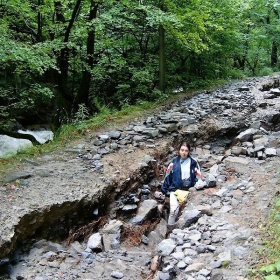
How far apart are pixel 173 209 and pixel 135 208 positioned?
0.86 m

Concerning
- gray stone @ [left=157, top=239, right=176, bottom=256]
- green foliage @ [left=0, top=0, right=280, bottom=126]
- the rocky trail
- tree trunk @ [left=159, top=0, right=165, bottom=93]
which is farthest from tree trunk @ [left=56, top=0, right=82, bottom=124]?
gray stone @ [left=157, top=239, right=176, bottom=256]

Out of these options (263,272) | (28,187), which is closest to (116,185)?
(28,187)

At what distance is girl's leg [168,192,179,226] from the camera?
6.20 meters

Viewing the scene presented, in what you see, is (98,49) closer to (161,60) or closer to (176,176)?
(161,60)

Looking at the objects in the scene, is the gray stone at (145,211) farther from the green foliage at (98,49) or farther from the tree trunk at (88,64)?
the tree trunk at (88,64)

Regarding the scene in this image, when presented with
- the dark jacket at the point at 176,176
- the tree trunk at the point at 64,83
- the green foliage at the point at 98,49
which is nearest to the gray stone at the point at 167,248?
the dark jacket at the point at 176,176

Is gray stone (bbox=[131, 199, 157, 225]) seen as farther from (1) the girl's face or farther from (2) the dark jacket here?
(1) the girl's face

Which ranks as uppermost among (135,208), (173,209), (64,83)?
(64,83)

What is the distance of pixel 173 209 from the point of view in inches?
250

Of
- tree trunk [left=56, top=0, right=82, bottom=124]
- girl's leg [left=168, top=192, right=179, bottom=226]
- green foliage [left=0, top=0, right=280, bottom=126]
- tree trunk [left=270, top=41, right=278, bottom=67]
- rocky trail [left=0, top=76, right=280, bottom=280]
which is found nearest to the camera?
rocky trail [left=0, top=76, right=280, bottom=280]

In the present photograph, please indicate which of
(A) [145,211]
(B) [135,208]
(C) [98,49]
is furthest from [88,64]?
(A) [145,211]

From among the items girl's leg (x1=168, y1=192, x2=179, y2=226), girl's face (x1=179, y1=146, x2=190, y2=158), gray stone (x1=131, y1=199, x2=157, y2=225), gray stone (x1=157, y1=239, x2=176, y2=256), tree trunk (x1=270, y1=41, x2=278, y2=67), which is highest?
tree trunk (x1=270, y1=41, x2=278, y2=67)

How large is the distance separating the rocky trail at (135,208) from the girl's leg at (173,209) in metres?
0.20

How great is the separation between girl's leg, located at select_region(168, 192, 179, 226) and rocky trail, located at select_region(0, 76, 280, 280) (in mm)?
200
